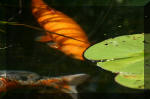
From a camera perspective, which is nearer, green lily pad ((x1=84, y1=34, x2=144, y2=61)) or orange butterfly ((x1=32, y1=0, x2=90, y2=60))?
green lily pad ((x1=84, y1=34, x2=144, y2=61))

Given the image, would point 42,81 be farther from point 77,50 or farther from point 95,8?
point 95,8

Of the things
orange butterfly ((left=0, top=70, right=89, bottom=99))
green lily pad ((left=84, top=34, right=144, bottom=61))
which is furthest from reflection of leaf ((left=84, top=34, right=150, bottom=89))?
orange butterfly ((left=0, top=70, right=89, bottom=99))

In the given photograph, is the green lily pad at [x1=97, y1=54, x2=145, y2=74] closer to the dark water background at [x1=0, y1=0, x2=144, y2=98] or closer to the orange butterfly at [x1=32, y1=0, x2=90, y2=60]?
the dark water background at [x1=0, y1=0, x2=144, y2=98]

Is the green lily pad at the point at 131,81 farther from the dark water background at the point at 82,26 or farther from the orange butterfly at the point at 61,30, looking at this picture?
the orange butterfly at the point at 61,30

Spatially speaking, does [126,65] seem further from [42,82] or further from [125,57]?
[42,82]

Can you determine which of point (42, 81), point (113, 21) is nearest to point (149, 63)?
point (42, 81)

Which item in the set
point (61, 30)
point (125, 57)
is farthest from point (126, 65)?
point (61, 30)

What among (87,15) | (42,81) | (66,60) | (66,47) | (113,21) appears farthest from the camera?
(87,15)
